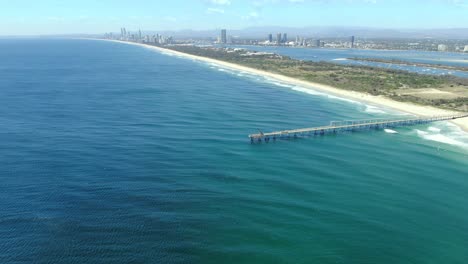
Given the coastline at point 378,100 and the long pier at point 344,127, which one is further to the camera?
the coastline at point 378,100

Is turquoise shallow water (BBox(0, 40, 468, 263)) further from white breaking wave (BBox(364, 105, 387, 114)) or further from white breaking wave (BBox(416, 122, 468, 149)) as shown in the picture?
white breaking wave (BBox(364, 105, 387, 114))

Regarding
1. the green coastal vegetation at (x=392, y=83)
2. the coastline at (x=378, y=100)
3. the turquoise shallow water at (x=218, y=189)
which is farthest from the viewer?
the green coastal vegetation at (x=392, y=83)

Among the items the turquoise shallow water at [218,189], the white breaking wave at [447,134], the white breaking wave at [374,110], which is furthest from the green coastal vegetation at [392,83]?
the turquoise shallow water at [218,189]

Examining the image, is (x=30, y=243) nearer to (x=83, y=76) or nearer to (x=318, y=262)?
(x=318, y=262)

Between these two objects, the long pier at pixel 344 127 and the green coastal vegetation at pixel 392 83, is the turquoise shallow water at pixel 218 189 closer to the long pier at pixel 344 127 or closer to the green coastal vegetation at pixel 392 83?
the long pier at pixel 344 127

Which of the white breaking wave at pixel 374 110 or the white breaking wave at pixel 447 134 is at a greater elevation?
the white breaking wave at pixel 374 110

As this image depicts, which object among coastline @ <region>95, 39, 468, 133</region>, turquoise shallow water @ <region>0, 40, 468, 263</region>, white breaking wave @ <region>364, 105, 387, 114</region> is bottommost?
turquoise shallow water @ <region>0, 40, 468, 263</region>

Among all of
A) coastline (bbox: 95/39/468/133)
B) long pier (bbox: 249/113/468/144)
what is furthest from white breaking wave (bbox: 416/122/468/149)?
long pier (bbox: 249/113/468/144)
